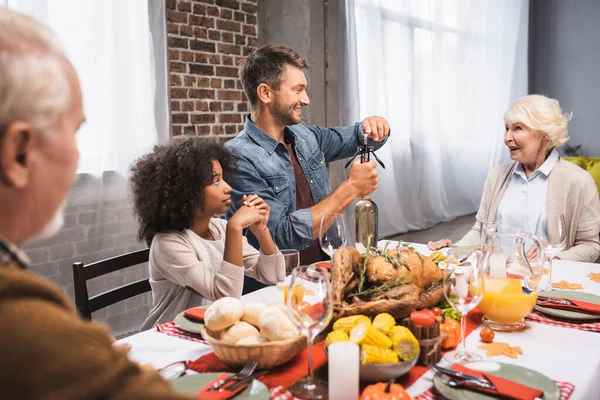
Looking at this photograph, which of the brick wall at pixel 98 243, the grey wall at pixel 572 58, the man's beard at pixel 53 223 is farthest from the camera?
the grey wall at pixel 572 58

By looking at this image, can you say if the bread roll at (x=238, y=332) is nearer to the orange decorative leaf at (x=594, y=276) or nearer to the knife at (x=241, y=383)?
the knife at (x=241, y=383)

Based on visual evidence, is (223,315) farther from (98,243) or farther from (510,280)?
(98,243)


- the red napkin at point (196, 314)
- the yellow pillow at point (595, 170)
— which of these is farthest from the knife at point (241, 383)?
the yellow pillow at point (595, 170)

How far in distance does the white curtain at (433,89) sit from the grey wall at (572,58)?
247mm

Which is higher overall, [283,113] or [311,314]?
[283,113]

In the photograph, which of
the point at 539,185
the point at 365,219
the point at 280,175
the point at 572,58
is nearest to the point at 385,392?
the point at 365,219

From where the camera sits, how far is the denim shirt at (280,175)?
210 cm

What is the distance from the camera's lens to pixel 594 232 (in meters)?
2.23

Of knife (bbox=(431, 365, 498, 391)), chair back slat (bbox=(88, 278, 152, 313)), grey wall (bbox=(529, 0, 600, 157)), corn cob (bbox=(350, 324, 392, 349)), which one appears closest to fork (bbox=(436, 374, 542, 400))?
knife (bbox=(431, 365, 498, 391))

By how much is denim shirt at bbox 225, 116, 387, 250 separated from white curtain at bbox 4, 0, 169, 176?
3.58 feet

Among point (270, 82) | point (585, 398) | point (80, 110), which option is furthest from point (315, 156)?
point (80, 110)

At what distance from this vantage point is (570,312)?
1.36 metres

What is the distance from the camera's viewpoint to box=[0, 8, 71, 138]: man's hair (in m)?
0.53

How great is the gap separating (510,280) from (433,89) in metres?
4.70
